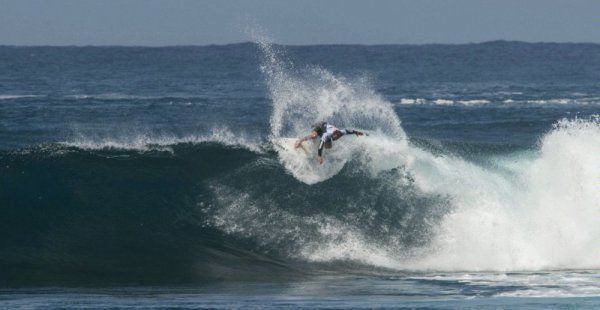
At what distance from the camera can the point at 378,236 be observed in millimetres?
21344

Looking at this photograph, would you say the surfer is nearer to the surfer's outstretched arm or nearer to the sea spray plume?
the surfer's outstretched arm

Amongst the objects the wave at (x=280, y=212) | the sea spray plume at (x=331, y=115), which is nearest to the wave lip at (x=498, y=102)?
the sea spray plume at (x=331, y=115)

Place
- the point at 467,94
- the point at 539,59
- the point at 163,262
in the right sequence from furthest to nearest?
1. the point at 539,59
2. the point at 467,94
3. the point at 163,262

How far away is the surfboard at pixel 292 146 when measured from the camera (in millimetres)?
22938

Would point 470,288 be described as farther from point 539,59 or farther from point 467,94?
A: point 539,59

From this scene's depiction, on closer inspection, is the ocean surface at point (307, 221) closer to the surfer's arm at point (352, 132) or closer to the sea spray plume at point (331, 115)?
the sea spray plume at point (331, 115)

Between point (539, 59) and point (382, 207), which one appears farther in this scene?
point (539, 59)

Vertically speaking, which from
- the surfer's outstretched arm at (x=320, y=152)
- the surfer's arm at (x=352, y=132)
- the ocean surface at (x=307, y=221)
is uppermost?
the surfer's arm at (x=352, y=132)

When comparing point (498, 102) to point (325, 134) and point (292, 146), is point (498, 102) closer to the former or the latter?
point (292, 146)

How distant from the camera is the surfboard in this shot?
2294cm

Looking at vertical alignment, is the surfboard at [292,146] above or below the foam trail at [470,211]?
above

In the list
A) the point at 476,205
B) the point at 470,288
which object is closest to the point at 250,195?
the point at 476,205

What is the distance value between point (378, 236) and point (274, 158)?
3792 mm

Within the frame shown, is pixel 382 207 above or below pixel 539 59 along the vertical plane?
below
